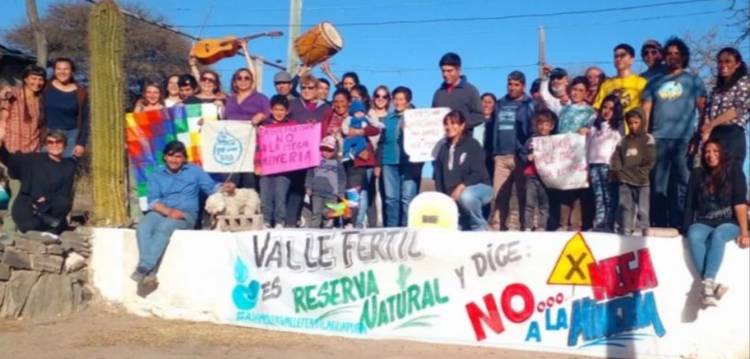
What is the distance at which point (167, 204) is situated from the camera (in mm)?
9938

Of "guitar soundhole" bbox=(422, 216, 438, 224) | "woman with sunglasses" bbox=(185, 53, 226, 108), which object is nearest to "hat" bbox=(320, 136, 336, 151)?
"woman with sunglasses" bbox=(185, 53, 226, 108)

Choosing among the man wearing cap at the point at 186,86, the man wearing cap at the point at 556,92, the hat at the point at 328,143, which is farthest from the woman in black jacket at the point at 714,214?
the man wearing cap at the point at 186,86

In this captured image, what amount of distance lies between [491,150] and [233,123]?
9.47 ft

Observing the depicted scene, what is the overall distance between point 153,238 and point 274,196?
1415 mm

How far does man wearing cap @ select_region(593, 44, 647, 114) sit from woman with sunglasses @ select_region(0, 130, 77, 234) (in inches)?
224

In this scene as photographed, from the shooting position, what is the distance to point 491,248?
322 inches

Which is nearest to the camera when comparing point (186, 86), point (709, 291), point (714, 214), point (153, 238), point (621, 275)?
point (709, 291)

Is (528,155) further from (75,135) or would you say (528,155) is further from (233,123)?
(75,135)

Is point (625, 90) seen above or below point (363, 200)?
above

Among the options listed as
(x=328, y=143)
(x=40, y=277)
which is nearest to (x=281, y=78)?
(x=328, y=143)

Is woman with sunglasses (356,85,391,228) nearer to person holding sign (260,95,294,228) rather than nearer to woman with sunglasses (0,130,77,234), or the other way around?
person holding sign (260,95,294,228)

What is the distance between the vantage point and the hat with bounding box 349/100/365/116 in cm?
1059

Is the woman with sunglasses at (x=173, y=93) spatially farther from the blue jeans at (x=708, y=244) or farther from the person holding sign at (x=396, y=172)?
the blue jeans at (x=708, y=244)

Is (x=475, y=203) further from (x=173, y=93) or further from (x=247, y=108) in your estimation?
(x=173, y=93)
